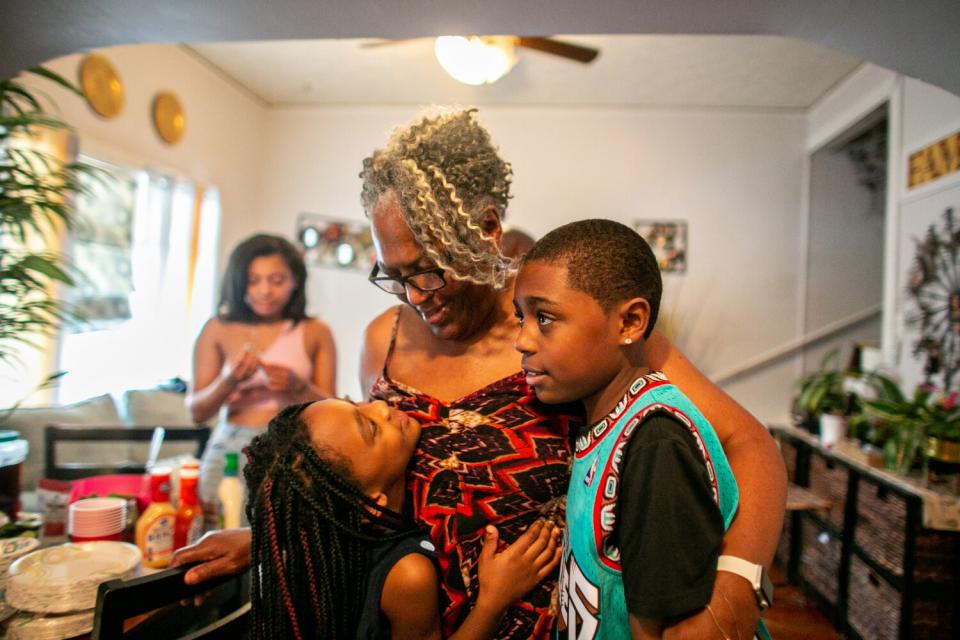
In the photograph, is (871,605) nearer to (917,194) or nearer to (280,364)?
(917,194)

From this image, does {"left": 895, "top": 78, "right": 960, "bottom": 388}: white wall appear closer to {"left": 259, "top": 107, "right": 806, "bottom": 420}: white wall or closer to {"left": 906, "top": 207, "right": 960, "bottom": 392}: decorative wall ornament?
{"left": 906, "top": 207, "right": 960, "bottom": 392}: decorative wall ornament

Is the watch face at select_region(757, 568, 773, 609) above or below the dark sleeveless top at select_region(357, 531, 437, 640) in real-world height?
above

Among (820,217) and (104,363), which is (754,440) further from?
(820,217)

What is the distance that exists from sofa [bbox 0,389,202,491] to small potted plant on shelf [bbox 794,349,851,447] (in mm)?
3609

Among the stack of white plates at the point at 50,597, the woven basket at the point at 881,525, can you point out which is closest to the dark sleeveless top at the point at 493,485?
the stack of white plates at the point at 50,597

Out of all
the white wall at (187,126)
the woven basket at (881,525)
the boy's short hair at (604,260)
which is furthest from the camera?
the white wall at (187,126)

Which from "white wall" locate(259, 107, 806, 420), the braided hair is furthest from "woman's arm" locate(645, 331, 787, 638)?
"white wall" locate(259, 107, 806, 420)

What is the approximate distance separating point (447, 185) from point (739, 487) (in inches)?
28.2

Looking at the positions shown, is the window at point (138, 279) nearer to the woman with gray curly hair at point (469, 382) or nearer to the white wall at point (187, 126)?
the white wall at point (187, 126)

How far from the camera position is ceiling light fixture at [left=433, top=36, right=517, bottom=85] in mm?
2824

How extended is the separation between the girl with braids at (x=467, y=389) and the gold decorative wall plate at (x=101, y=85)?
311 centimetres

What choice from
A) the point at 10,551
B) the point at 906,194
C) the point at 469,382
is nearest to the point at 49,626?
the point at 10,551

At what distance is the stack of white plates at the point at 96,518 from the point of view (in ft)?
4.78

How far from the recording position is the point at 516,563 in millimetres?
1031
